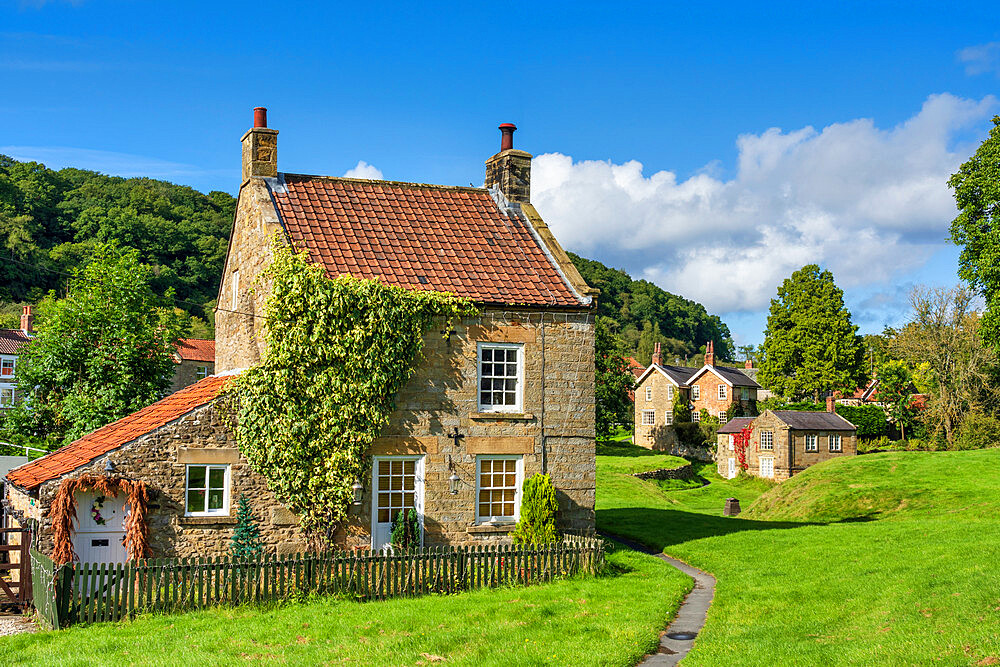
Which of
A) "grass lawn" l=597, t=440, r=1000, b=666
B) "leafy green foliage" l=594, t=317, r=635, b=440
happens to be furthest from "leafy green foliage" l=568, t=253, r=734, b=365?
"grass lawn" l=597, t=440, r=1000, b=666

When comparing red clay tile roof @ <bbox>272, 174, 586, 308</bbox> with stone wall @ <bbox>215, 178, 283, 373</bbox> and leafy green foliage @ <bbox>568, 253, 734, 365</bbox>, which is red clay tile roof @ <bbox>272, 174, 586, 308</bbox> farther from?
leafy green foliage @ <bbox>568, 253, 734, 365</bbox>

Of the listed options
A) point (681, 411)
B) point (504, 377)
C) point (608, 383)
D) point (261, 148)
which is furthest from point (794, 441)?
point (261, 148)

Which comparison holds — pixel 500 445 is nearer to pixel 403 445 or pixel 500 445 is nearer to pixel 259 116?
pixel 403 445

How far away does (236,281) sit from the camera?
24719mm

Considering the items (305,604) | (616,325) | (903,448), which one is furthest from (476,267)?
(616,325)

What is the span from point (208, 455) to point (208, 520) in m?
1.45

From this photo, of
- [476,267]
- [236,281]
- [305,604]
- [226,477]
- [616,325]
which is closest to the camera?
[305,604]

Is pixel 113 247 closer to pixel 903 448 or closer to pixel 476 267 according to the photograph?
pixel 476 267

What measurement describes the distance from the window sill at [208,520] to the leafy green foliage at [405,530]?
3769 mm

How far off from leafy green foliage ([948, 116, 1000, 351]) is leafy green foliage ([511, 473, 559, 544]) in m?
33.0

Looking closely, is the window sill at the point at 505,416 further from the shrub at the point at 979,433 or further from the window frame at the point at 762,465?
Result: the window frame at the point at 762,465

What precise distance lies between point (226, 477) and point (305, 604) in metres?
4.18

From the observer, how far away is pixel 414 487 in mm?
20766

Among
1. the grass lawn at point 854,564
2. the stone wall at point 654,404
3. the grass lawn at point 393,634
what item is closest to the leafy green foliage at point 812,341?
the stone wall at point 654,404
